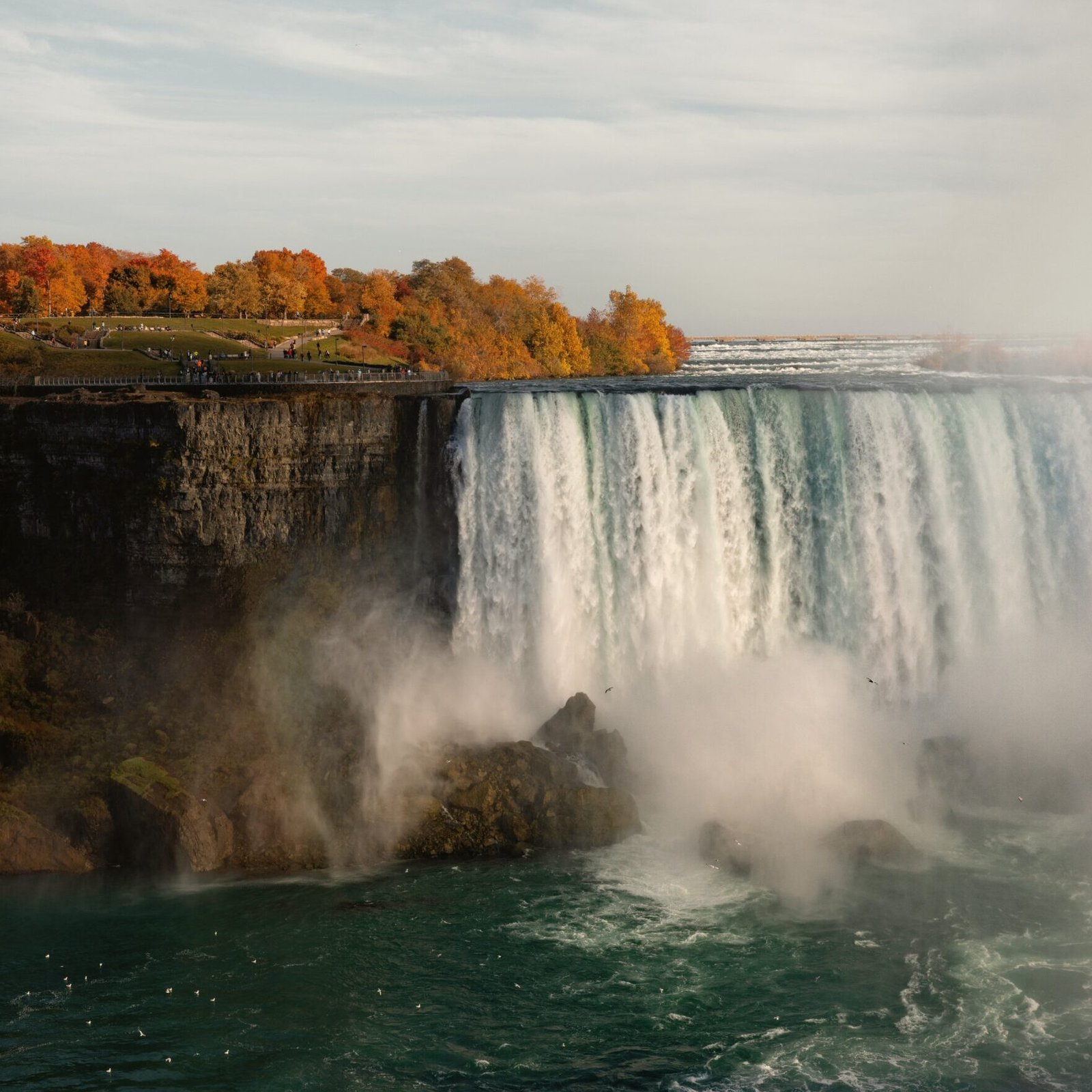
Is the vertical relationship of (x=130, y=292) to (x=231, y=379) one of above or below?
above

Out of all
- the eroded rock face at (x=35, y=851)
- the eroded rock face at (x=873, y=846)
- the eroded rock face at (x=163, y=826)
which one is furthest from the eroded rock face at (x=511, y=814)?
the eroded rock face at (x=35, y=851)

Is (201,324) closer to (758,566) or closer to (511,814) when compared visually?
(758,566)

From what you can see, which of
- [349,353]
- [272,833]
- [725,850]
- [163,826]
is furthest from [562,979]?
[349,353]

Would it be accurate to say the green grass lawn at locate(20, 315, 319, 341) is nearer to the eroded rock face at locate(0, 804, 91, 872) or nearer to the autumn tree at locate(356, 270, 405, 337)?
the autumn tree at locate(356, 270, 405, 337)

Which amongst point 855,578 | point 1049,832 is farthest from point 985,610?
point 1049,832

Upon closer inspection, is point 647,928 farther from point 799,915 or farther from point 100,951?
point 100,951

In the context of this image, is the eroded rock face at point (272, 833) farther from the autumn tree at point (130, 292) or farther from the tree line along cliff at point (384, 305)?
the autumn tree at point (130, 292)
